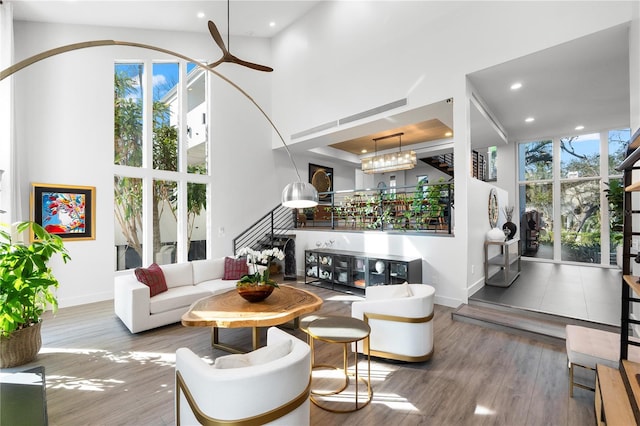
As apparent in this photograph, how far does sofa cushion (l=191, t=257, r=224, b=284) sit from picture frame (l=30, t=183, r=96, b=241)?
91.4 inches

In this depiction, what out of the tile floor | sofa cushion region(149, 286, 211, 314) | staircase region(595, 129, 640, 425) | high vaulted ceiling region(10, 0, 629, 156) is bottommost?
the tile floor

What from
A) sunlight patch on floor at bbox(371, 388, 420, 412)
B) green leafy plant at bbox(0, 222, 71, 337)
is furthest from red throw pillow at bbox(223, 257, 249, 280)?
sunlight patch on floor at bbox(371, 388, 420, 412)

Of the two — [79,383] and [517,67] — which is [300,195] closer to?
[79,383]

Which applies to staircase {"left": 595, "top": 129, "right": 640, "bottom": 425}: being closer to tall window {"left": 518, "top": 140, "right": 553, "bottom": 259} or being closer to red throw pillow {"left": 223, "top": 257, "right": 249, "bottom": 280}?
red throw pillow {"left": 223, "top": 257, "right": 249, "bottom": 280}

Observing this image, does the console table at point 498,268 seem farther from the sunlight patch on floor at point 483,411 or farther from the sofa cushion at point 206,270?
the sofa cushion at point 206,270

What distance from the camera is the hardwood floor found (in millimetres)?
2266

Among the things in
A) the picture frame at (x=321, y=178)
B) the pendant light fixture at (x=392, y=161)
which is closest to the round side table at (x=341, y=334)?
the pendant light fixture at (x=392, y=161)

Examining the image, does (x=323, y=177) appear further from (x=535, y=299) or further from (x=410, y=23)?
(x=535, y=299)

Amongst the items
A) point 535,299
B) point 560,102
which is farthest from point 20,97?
point 560,102

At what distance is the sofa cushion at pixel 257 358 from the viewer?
1740 millimetres

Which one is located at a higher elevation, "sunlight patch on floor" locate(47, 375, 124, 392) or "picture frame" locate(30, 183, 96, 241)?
"picture frame" locate(30, 183, 96, 241)

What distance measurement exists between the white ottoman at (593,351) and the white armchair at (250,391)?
2441 millimetres

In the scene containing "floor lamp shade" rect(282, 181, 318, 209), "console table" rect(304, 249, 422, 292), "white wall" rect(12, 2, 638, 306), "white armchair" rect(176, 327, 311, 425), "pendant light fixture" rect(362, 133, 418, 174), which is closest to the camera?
"white armchair" rect(176, 327, 311, 425)

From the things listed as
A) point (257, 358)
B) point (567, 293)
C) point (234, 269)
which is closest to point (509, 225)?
point (567, 293)
